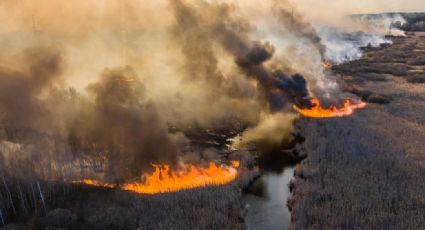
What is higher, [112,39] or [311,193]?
[112,39]

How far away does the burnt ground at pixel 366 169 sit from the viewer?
126 ft

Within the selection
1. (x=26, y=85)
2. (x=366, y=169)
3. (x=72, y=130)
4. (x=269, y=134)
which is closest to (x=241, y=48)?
(x=269, y=134)

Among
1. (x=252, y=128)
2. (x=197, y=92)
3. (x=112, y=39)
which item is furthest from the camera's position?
(x=112, y=39)

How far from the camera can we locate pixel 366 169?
160ft

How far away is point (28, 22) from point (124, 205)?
49736mm

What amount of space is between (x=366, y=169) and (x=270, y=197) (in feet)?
42.0

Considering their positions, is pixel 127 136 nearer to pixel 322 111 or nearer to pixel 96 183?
pixel 96 183

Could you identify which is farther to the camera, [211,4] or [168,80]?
[168,80]

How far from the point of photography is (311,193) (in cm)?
4347

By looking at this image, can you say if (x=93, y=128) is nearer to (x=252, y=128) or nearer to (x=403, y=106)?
(x=252, y=128)

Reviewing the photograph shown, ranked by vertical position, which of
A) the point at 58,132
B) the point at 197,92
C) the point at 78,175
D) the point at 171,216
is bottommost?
the point at 171,216

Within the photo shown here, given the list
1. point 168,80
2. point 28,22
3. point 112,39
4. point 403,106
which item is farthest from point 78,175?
point 112,39

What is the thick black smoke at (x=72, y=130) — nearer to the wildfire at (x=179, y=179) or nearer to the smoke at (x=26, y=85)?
the smoke at (x=26, y=85)

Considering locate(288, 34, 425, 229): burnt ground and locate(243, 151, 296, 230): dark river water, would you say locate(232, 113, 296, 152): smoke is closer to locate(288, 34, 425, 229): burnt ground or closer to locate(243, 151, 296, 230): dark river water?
locate(288, 34, 425, 229): burnt ground
